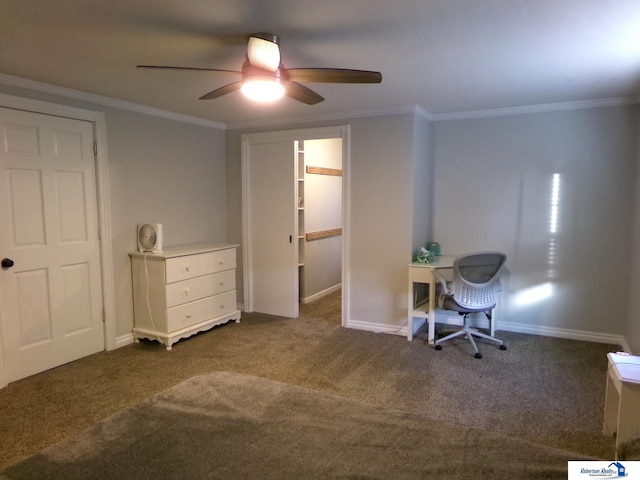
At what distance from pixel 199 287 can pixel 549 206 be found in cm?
348

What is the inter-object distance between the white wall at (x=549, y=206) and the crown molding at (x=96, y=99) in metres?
2.67

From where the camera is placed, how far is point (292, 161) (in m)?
4.79

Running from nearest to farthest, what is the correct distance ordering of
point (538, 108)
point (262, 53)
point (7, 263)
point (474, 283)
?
point (262, 53), point (7, 263), point (474, 283), point (538, 108)

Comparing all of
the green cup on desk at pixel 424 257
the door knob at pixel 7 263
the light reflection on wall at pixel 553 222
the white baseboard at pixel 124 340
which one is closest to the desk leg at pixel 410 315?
the green cup on desk at pixel 424 257

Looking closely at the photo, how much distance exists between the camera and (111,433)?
158 cm

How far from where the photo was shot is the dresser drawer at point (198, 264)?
393 cm

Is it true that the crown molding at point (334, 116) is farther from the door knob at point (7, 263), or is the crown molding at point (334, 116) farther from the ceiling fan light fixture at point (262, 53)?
the door knob at point (7, 263)

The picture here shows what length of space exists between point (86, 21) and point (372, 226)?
9.75ft

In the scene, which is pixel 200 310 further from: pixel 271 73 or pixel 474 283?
pixel 271 73

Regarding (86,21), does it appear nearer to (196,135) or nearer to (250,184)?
(196,135)

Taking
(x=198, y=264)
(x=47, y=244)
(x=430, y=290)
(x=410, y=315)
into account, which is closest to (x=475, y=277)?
(x=430, y=290)

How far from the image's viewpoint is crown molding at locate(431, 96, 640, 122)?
12.5 feet

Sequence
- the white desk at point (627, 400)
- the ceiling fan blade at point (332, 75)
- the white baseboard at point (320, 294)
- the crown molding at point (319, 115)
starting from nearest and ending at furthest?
the white desk at point (627, 400) → the ceiling fan blade at point (332, 75) → the crown molding at point (319, 115) → the white baseboard at point (320, 294)

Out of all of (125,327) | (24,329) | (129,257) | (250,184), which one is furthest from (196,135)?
(24,329)
